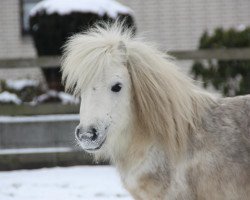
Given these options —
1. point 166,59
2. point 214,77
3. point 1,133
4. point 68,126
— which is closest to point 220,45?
point 214,77

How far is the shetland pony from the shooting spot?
3.12 metres

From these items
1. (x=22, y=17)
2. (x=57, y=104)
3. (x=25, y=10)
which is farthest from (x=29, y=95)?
(x=25, y=10)

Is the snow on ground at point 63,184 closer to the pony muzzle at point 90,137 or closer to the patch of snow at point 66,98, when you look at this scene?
the patch of snow at point 66,98

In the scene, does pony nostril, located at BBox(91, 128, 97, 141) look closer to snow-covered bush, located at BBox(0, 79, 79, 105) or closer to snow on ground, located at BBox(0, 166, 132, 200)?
snow on ground, located at BBox(0, 166, 132, 200)

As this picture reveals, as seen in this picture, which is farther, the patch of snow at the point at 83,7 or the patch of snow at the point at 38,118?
the patch of snow at the point at 83,7

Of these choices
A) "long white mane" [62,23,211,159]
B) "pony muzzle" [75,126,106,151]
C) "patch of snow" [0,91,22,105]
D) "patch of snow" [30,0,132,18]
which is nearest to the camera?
"pony muzzle" [75,126,106,151]

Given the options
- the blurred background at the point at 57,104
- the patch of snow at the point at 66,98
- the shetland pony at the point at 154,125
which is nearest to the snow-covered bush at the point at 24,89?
the blurred background at the point at 57,104

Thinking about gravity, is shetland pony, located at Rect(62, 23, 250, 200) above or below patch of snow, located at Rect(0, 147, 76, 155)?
above

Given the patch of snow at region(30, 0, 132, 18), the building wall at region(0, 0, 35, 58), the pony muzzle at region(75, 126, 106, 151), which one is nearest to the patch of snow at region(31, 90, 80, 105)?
the patch of snow at region(30, 0, 132, 18)

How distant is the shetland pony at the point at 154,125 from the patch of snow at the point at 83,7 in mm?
4281

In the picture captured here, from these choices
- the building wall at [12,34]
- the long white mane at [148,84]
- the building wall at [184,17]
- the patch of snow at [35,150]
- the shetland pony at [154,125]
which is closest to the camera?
the shetland pony at [154,125]

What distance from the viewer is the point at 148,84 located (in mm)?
3291

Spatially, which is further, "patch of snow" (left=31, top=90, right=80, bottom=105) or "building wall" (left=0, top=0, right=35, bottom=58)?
"building wall" (left=0, top=0, right=35, bottom=58)

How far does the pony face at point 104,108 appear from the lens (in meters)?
3.05
